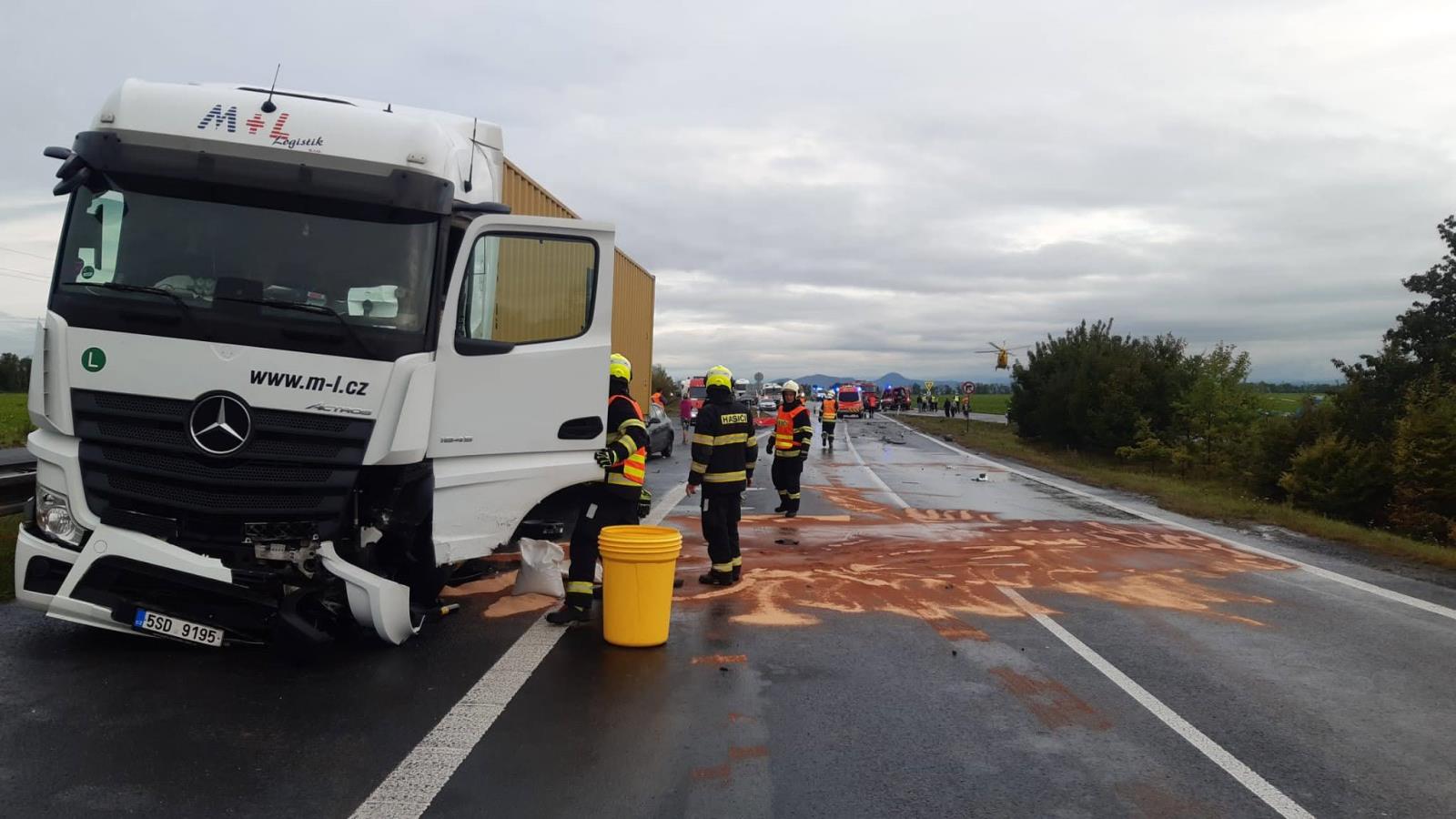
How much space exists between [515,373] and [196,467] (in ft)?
6.08

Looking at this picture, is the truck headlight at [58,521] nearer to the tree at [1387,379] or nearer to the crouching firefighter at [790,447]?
the crouching firefighter at [790,447]

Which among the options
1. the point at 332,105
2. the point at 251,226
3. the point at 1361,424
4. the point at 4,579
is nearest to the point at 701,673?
the point at 251,226

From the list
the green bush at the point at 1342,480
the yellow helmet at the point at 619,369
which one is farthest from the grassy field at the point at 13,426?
the green bush at the point at 1342,480

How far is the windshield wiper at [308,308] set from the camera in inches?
214

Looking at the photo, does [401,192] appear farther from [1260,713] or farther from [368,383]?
[1260,713]

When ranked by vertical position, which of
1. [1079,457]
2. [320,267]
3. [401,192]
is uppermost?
[401,192]

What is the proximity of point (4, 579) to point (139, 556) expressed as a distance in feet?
10.4

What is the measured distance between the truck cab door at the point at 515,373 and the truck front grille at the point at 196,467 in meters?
0.74

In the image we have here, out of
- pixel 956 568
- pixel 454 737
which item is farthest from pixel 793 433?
pixel 454 737

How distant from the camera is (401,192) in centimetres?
571

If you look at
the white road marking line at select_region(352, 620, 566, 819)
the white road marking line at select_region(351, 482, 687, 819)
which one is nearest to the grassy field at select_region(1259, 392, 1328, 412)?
the white road marking line at select_region(351, 482, 687, 819)

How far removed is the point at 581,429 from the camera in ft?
21.9

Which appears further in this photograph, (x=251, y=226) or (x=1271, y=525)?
(x=1271, y=525)

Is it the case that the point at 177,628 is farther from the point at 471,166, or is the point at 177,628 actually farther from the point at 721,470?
the point at 721,470
